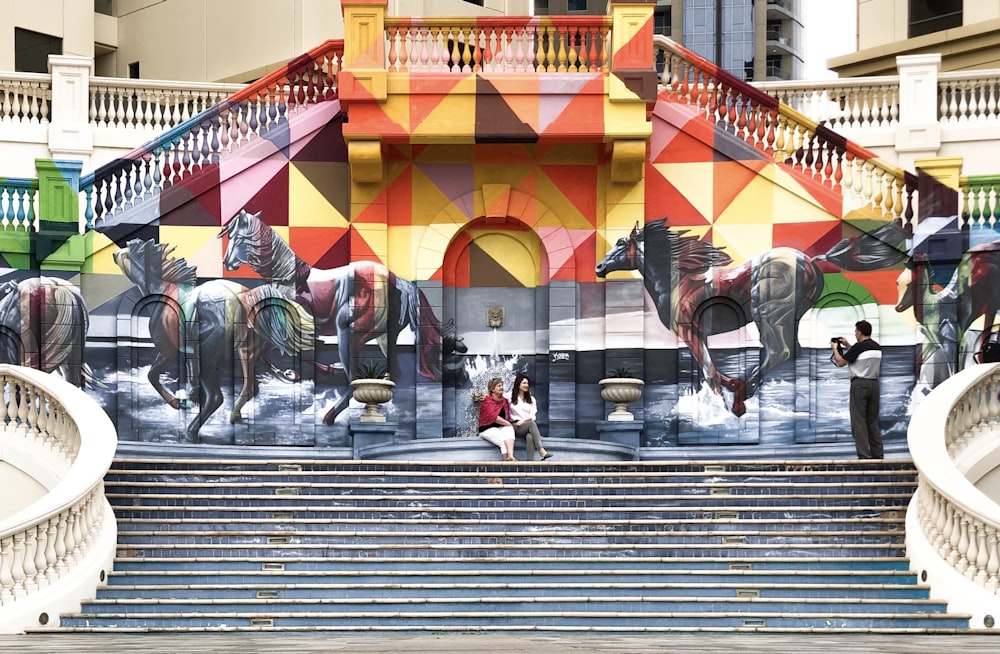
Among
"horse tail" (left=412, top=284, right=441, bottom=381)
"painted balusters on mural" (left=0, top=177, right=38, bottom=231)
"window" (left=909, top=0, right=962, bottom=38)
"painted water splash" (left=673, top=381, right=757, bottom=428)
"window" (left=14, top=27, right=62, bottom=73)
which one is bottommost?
"painted water splash" (left=673, top=381, right=757, bottom=428)

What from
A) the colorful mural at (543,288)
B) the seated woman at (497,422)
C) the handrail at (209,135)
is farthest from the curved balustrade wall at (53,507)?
the seated woman at (497,422)

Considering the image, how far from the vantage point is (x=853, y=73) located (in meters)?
30.7

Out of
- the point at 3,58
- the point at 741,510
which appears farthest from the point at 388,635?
the point at 3,58

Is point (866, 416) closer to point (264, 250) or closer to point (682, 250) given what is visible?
point (682, 250)

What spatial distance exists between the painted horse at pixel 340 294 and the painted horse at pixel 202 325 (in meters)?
0.33

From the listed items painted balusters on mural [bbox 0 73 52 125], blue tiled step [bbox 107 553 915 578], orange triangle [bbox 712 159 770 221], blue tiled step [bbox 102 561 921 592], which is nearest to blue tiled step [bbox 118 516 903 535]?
blue tiled step [bbox 107 553 915 578]

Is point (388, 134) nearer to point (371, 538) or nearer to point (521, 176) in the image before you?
point (521, 176)

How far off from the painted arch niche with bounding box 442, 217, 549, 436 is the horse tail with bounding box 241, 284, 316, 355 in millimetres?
2067

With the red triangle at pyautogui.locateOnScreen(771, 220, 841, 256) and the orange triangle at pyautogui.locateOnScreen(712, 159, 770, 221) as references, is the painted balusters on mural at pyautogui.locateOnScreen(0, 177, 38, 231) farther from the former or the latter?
the red triangle at pyautogui.locateOnScreen(771, 220, 841, 256)

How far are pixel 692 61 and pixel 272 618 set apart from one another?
11.8 meters

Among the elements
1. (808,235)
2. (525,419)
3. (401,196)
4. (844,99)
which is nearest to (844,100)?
(844,99)

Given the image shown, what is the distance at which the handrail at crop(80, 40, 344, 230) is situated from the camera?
2252cm

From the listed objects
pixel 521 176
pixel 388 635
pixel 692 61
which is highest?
pixel 692 61

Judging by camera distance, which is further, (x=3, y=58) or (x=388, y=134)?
(x=3, y=58)
